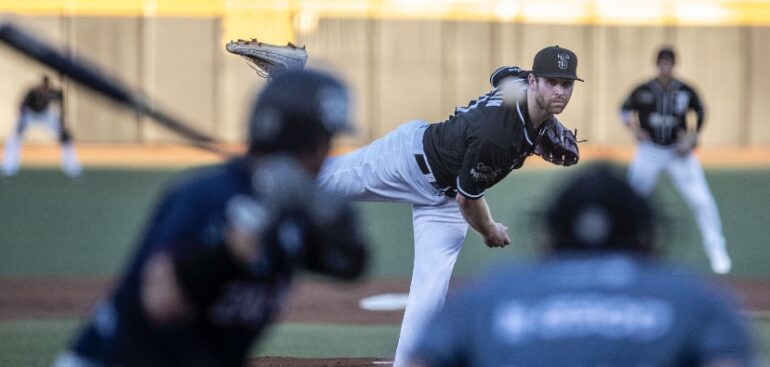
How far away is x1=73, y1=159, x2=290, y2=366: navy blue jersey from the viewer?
295 cm

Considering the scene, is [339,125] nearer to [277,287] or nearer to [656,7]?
[277,287]

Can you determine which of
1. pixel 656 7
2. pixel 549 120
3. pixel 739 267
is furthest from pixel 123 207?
pixel 656 7

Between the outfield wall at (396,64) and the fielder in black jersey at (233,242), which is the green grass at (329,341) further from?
the outfield wall at (396,64)

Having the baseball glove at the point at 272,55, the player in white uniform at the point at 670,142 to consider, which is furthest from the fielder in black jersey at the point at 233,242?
the player in white uniform at the point at 670,142

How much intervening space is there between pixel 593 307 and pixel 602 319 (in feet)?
0.09

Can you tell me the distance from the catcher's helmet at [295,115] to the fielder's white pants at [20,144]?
14.1 meters

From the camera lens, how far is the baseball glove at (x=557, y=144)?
664 centimetres

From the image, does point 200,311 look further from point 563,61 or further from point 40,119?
point 40,119

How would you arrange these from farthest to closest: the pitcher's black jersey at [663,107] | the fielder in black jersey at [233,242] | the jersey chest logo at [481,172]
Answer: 1. the pitcher's black jersey at [663,107]
2. the jersey chest logo at [481,172]
3. the fielder in black jersey at [233,242]

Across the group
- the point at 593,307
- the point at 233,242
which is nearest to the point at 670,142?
the point at 233,242

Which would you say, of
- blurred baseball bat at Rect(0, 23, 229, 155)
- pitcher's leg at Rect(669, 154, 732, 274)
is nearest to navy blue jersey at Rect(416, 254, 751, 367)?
blurred baseball bat at Rect(0, 23, 229, 155)

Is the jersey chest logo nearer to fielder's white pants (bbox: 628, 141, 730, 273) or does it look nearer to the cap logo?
the cap logo

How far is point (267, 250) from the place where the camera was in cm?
298

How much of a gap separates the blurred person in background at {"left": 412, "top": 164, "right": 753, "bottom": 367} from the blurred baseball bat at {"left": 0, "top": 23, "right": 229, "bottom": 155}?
1.36m
